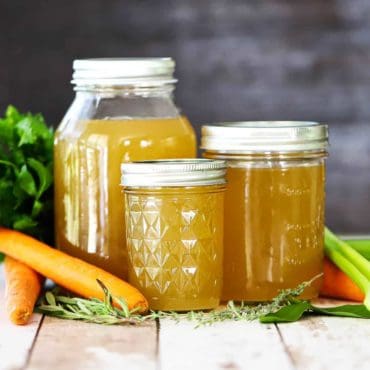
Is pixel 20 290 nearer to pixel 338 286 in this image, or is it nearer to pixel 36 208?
pixel 36 208

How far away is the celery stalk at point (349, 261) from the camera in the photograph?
1463mm

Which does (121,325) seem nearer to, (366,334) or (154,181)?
(154,181)

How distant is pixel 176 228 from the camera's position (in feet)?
4.60

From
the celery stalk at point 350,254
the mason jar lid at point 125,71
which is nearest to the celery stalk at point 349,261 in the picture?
the celery stalk at point 350,254

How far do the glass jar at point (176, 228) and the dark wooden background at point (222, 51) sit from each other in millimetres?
1035

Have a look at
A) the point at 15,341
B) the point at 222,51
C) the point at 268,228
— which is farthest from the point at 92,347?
the point at 222,51

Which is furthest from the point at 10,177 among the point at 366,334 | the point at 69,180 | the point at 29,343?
the point at 366,334

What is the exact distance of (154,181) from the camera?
1.39 meters

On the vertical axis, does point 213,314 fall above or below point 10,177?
below

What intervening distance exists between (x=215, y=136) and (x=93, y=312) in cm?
30

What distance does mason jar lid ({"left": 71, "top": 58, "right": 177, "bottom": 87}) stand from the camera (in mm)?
1511

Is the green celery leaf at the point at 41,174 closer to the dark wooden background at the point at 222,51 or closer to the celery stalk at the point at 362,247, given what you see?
the celery stalk at the point at 362,247

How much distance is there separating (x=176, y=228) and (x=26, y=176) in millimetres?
292

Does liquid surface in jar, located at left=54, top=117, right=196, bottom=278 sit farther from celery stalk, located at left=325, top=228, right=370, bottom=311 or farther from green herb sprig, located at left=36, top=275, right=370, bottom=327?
celery stalk, located at left=325, top=228, right=370, bottom=311
